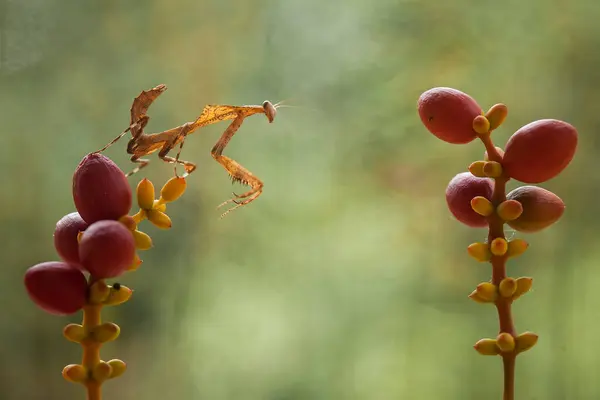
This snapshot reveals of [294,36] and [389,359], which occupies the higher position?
[294,36]

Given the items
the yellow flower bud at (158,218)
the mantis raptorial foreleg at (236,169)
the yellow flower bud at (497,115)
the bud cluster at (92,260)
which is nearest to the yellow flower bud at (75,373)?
the bud cluster at (92,260)

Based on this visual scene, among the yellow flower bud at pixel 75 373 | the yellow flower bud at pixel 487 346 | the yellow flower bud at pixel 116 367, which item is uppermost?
the yellow flower bud at pixel 487 346

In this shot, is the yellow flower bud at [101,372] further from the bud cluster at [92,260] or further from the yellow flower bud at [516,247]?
the yellow flower bud at [516,247]

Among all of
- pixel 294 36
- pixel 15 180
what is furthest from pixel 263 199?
pixel 15 180

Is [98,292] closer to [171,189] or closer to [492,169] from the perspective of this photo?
[171,189]

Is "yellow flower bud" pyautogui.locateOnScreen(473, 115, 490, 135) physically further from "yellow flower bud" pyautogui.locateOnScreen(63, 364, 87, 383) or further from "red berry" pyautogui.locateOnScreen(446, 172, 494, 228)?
"yellow flower bud" pyautogui.locateOnScreen(63, 364, 87, 383)

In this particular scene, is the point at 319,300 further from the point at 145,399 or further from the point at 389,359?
the point at 145,399
